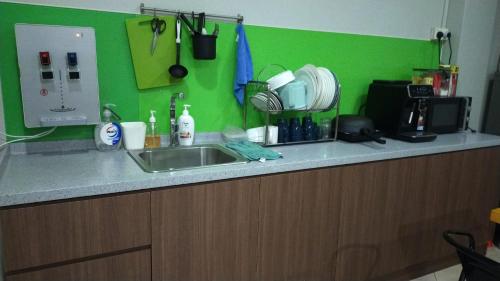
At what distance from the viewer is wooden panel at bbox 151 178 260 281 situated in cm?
147

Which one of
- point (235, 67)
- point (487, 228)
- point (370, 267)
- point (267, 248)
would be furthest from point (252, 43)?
point (487, 228)

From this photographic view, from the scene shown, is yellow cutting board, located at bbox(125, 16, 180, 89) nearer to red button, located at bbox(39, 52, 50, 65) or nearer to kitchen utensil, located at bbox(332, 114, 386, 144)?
red button, located at bbox(39, 52, 50, 65)

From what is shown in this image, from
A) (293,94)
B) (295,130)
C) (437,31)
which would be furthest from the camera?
(437,31)

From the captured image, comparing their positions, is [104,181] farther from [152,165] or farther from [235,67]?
[235,67]

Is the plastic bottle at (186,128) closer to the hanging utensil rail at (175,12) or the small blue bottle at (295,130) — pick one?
the hanging utensil rail at (175,12)

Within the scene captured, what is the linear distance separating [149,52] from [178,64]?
16cm

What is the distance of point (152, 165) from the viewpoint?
6.11 ft

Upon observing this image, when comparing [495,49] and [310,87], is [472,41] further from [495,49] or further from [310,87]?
[310,87]

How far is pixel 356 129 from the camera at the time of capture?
2.22 metres

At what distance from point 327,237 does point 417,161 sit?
716 millimetres

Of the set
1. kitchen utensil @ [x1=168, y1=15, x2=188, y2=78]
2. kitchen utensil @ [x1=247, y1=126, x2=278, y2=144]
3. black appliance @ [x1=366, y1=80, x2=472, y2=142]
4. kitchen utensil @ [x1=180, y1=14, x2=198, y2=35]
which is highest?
kitchen utensil @ [x1=180, y1=14, x2=198, y2=35]

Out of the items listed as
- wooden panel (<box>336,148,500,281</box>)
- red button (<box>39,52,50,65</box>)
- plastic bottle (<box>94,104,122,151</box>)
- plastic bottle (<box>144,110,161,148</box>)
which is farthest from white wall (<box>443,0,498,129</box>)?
red button (<box>39,52,50,65</box>)

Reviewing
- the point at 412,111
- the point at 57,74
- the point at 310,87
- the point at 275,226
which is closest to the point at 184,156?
the point at 275,226

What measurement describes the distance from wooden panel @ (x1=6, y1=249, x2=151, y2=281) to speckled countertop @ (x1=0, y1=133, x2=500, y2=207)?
0.27m
